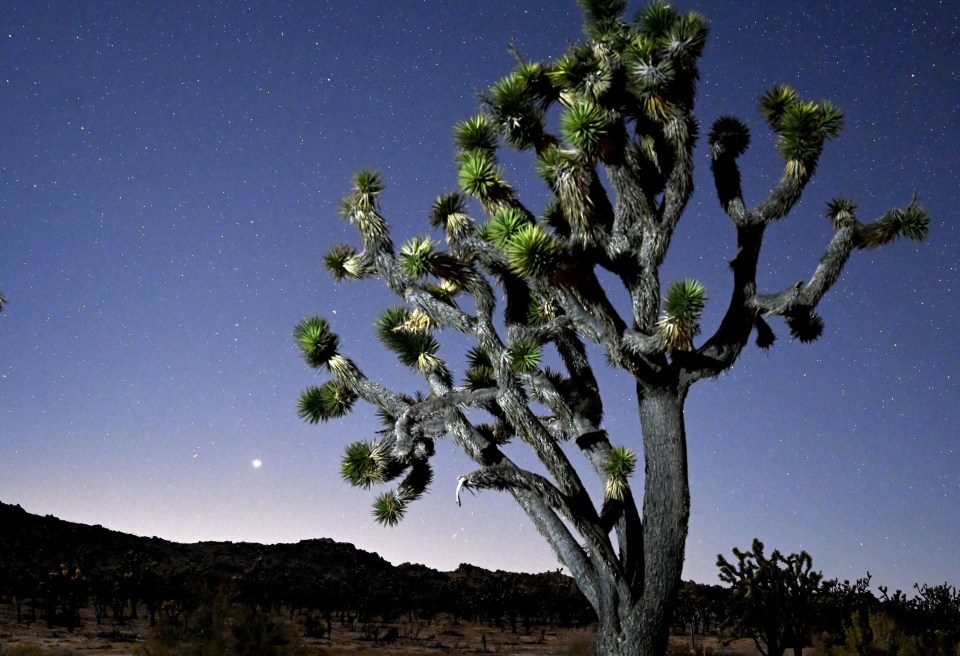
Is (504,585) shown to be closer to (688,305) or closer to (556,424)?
(556,424)

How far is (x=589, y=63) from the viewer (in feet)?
37.6

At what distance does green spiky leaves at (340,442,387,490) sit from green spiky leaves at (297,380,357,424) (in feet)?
2.65

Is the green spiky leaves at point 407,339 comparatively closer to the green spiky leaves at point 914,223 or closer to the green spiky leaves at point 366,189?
the green spiky leaves at point 366,189

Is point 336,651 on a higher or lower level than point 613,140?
lower

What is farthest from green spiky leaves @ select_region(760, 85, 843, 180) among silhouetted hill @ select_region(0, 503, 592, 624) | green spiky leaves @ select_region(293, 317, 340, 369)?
silhouetted hill @ select_region(0, 503, 592, 624)

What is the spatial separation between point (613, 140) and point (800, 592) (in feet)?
25.6

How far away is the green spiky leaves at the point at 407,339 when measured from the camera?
40.2ft

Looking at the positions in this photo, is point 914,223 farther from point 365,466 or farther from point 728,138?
point 365,466

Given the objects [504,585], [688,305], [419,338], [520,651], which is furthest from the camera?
[504,585]

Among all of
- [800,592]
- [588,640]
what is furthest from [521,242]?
[588,640]

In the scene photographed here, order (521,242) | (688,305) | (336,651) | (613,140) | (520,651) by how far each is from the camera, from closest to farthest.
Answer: (688,305) < (521,242) < (613,140) < (336,651) < (520,651)

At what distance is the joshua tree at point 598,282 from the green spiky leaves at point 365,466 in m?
0.03

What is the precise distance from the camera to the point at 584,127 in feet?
33.5

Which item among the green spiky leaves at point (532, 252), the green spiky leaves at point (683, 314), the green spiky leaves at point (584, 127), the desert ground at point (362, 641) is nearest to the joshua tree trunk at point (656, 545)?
the green spiky leaves at point (683, 314)
